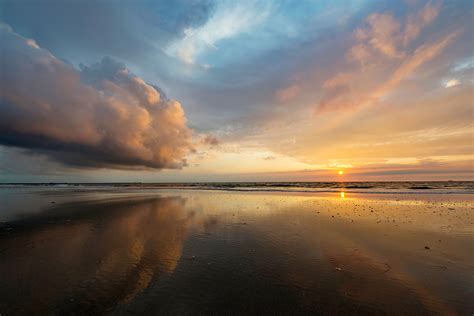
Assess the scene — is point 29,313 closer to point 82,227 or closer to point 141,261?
point 141,261

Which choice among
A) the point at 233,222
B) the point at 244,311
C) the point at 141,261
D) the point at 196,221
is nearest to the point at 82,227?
the point at 196,221

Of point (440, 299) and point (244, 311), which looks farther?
point (440, 299)

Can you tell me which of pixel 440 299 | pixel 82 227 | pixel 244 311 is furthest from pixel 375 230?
pixel 82 227

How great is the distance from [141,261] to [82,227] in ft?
29.2

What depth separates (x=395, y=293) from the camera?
6.65 metres

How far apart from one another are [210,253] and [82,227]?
1043 centimetres

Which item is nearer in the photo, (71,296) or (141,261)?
(71,296)

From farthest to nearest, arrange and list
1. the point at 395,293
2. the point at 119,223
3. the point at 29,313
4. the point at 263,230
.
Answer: the point at 119,223, the point at 263,230, the point at 395,293, the point at 29,313

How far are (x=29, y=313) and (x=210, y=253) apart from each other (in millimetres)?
6018

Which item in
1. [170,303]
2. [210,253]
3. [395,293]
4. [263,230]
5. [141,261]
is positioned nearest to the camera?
[170,303]

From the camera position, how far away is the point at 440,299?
6.36m

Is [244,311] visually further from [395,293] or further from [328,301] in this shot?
[395,293]

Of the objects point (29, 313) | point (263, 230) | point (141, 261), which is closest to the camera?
point (29, 313)

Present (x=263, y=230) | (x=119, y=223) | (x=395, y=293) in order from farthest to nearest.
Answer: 1. (x=119, y=223)
2. (x=263, y=230)
3. (x=395, y=293)
